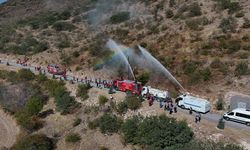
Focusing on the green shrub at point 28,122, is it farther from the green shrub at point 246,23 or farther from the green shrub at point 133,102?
the green shrub at point 246,23

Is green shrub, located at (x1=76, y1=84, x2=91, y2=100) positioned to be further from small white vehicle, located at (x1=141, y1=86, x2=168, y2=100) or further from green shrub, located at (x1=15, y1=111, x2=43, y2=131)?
small white vehicle, located at (x1=141, y1=86, x2=168, y2=100)

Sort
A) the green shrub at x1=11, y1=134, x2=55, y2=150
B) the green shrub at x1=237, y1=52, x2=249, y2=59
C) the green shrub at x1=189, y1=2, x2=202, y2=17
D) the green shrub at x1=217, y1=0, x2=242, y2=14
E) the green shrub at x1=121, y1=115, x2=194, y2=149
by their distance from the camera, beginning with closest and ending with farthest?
the green shrub at x1=121, y1=115, x2=194, y2=149
the green shrub at x1=11, y1=134, x2=55, y2=150
the green shrub at x1=237, y1=52, x2=249, y2=59
the green shrub at x1=217, y1=0, x2=242, y2=14
the green shrub at x1=189, y1=2, x2=202, y2=17

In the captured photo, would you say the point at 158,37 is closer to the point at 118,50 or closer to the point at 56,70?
the point at 118,50

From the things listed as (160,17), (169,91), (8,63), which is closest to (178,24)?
(160,17)

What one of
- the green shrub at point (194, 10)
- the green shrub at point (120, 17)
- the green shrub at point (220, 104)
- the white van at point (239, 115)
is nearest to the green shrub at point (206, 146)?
the white van at point (239, 115)

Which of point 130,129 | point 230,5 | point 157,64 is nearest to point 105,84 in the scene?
point 157,64

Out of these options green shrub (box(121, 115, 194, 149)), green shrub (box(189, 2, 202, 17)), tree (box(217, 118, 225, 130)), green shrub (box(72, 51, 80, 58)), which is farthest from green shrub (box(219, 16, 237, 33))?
green shrub (box(121, 115, 194, 149))
